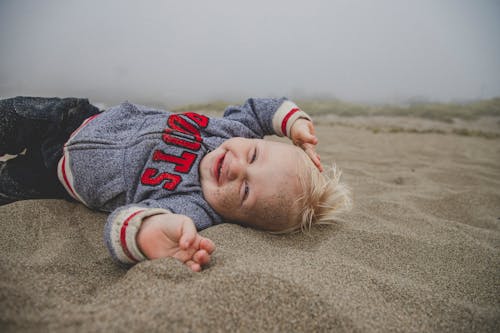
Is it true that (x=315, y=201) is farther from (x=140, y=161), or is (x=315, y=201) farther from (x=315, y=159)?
(x=140, y=161)

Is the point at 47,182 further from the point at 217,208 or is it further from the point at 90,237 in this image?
the point at 217,208

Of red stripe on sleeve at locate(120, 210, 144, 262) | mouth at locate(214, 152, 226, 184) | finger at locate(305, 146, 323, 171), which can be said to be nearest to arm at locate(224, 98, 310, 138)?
finger at locate(305, 146, 323, 171)

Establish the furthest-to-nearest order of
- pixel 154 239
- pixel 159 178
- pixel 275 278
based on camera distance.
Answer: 1. pixel 159 178
2. pixel 154 239
3. pixel 275 278

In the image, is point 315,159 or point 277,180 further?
point 315,159

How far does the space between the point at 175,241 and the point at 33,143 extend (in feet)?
3.62

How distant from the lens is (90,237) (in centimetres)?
119

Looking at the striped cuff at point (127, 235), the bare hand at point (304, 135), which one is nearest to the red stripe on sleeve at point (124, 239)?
the striped cuff at point (127, 235)

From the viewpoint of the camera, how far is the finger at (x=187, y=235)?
2.76 feet

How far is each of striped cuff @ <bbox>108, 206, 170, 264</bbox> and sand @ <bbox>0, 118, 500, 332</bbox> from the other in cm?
6

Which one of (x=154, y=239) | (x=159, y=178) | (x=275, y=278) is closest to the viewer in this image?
(x=275, y=278)

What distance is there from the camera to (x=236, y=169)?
3.99 ft

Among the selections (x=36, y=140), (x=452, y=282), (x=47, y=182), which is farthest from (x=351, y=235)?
(x=36, y=140)

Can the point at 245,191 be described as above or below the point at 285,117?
below

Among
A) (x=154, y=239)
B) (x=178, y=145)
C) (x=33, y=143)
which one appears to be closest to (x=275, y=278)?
(x=154, y=239)
